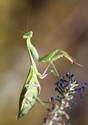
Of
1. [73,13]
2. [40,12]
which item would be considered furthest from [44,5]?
[73,13]

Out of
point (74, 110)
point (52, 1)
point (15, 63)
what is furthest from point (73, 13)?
point (74, 110)

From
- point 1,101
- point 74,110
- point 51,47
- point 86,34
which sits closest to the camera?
point 74,110

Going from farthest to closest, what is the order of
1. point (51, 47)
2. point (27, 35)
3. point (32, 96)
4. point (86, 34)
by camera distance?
point (51, 47) < point (86, 34) < point (27, 35) < point (32, 96)

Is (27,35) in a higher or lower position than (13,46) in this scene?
lower

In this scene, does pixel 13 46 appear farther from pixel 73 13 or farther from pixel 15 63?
pixel 73 13

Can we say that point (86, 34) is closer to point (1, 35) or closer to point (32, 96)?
point (1, 35)

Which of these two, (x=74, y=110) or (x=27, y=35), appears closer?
(x=27, y=35)

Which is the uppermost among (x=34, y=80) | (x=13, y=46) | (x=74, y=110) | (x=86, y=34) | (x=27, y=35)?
(x=13, y=46)
